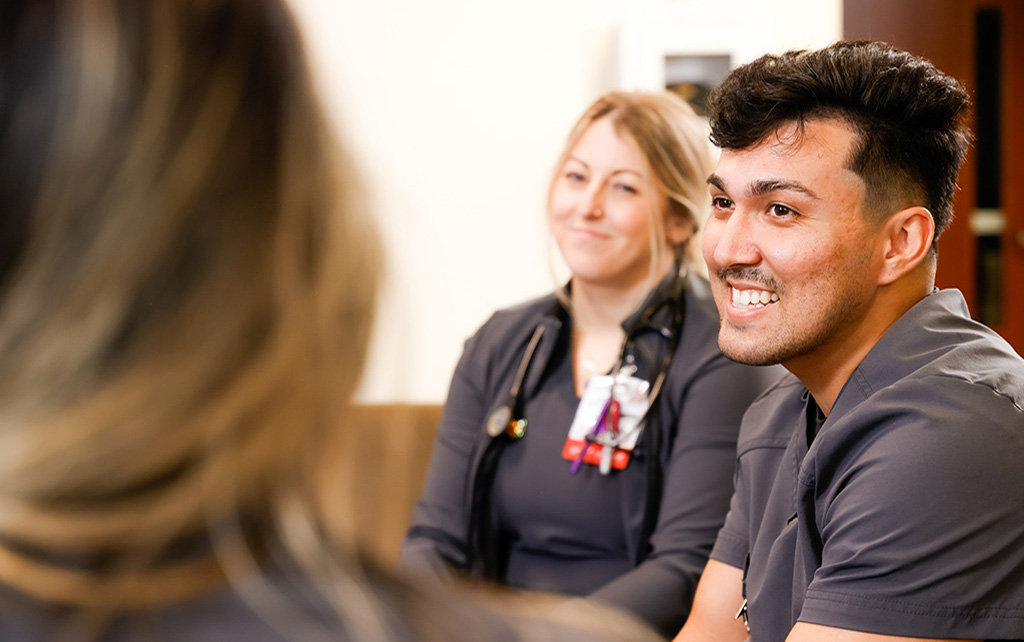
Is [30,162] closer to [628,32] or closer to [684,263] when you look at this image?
[684,263]

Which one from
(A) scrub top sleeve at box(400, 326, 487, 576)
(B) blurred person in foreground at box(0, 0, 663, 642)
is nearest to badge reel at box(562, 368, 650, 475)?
(A) scrub top sleeve at box(400, 326, 487, 576)

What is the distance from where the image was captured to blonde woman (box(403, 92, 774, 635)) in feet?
6.14

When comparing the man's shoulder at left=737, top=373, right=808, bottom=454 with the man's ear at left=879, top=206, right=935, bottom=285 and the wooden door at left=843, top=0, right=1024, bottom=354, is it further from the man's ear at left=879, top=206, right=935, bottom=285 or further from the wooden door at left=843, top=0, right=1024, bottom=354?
the wooden door at left=843, top=0, right=1024, bottom=354

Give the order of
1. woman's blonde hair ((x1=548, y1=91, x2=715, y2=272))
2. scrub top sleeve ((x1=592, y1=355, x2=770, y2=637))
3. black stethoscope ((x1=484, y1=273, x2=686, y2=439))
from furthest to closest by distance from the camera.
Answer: woman's blonde hair ((x1=548, y1=91, x2=715, y2=272)), black stethoscope ((x1=484, y1=273, x2=686, y2=439)), scrub top sleeve ((x1=592, y1=355, x2=770, y2=637))

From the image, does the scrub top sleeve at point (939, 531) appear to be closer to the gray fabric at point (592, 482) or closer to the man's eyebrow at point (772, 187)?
the man's eyebrow at point (772, 187)

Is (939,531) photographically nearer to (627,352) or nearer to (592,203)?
(627,352)

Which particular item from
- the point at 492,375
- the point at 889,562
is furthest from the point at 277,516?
the point at 492,375

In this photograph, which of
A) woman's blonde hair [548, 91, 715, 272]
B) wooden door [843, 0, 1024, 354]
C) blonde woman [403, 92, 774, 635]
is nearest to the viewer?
blonde woman [403, 92, 774, 635]

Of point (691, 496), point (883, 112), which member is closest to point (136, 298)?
point (883, 112)

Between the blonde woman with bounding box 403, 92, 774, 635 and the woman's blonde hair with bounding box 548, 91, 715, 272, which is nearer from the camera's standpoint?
the blonde woman with bounding box 403, 92, 774, 635

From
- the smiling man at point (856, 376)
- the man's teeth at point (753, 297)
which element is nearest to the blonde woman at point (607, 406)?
the smiling man at point (856, 376)

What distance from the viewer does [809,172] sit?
1.42 metres

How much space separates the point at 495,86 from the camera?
2768 millimetres

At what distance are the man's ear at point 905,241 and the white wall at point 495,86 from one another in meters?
1.36
